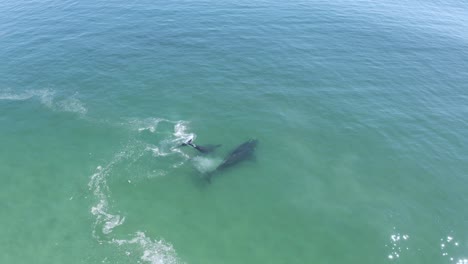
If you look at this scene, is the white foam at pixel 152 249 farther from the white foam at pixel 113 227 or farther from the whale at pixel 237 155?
the whale at pixel 237 155

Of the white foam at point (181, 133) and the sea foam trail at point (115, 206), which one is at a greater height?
the white foam at point (181, 133)

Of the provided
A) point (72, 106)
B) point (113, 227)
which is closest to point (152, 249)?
point (113, 227)

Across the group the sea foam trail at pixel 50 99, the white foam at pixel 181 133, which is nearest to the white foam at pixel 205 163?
the white foam at pixel 181 133

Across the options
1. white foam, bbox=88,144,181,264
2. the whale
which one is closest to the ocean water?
white foam, bbox=88,144,181,264

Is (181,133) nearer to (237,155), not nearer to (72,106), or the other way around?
(237,155)

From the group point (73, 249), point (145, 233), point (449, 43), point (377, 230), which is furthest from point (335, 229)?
point (449, 43)

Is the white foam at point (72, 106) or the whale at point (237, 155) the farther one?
the white foam at point (72, 106)

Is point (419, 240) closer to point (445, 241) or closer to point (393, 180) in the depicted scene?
point (445, 241)
